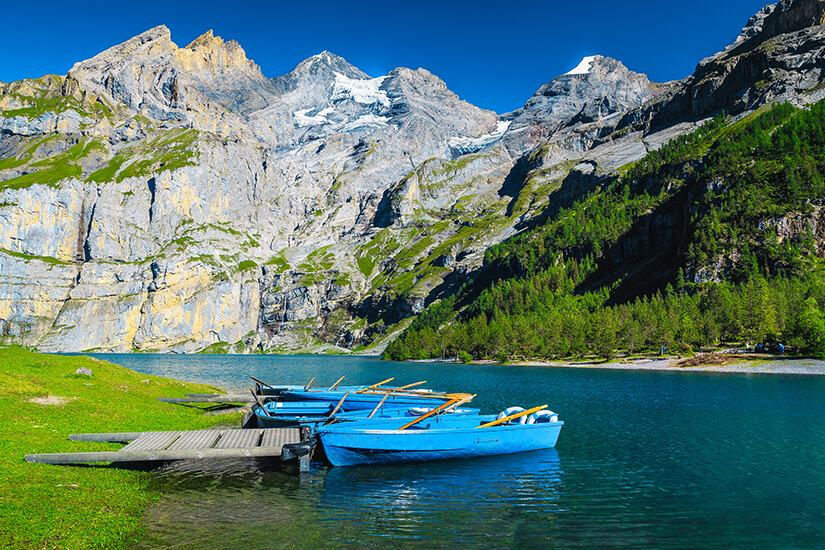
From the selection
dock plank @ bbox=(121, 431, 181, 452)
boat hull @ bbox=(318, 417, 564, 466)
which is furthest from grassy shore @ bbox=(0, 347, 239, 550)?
→ boat hull @ bbox=(318, 417, 564, 466)

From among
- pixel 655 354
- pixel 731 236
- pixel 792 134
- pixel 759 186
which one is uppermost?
pixel 792 134

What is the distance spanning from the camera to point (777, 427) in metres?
38.5

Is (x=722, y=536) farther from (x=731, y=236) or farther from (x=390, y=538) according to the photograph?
(x=731, y=236)

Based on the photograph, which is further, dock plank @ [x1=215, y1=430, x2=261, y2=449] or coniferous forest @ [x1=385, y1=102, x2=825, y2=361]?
coniferous forest @ [x1=385, y1=102, x2=825, y2=361]

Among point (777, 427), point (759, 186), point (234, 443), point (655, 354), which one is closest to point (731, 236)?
point (759, 186)

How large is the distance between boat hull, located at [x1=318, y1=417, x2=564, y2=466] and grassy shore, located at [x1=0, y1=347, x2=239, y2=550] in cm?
1032

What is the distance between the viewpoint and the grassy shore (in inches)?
575

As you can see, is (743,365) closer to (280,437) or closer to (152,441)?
(280,437)

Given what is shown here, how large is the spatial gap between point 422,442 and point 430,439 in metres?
0.56

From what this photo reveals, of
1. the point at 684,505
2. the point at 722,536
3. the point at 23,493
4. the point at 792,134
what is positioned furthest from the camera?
the point at 792,134

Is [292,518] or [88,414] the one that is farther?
[88,414]

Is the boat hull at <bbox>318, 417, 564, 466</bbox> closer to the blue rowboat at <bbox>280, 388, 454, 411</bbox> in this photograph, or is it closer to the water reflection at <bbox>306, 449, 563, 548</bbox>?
the water reflection at <bbox>306, 449, 563, 548</bbox>

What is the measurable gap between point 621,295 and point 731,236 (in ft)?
157

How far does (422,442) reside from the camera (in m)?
28.2
